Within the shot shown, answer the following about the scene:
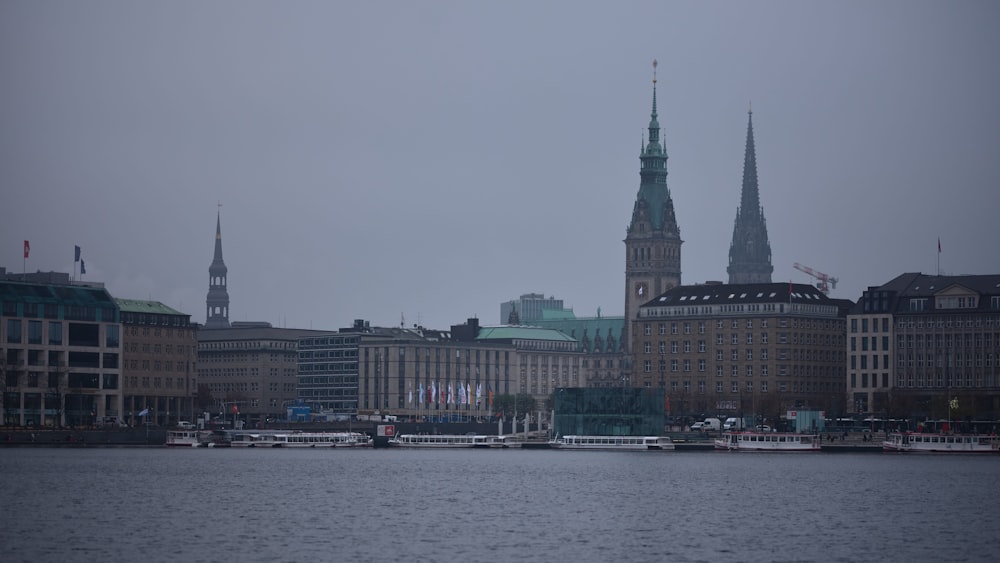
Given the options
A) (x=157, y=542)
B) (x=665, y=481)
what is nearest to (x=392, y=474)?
(x=665, y=481)

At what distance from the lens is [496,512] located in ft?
399

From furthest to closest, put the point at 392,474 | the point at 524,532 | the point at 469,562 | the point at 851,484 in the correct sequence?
the point at 392,474 < the point at 851,484 < the point at 524,532 < the point at 469,562

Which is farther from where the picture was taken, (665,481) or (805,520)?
(665,481)

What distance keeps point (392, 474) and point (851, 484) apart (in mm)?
39212

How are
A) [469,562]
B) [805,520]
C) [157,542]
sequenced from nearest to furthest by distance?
1. [469,562]
2. [157,542]
3. [805,520]

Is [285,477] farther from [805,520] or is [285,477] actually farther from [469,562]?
[469,562]

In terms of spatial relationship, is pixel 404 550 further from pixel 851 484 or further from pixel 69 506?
pixel 851 484

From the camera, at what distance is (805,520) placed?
386ft

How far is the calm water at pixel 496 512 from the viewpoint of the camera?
98.8 metres

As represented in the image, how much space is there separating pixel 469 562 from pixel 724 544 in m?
15.9

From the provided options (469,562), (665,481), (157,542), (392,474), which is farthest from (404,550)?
(392,474)

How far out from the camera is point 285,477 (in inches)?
6339

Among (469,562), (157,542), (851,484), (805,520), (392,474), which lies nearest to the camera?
(469,562)

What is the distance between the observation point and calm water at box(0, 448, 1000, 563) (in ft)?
324
